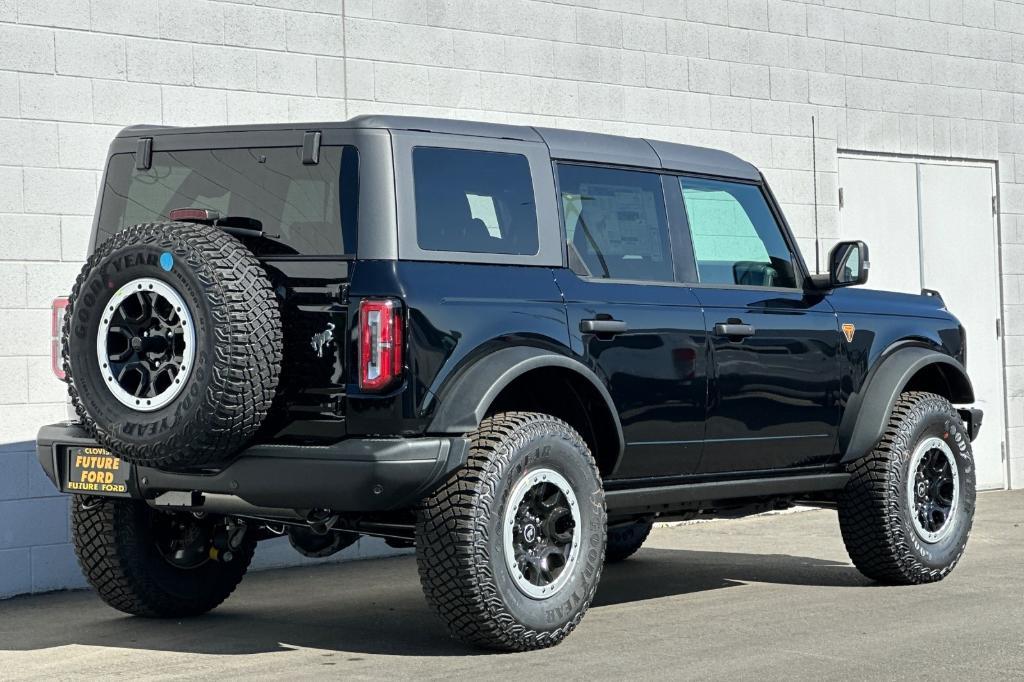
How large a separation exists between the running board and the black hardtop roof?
4.87 ft

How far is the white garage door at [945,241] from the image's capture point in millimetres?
13188

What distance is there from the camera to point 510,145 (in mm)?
7008

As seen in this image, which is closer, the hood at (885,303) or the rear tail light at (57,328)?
the rear tail light at (57,328)

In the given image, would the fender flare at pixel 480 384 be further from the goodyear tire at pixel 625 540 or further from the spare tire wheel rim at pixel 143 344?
the goodyear tire at pixel 625 540

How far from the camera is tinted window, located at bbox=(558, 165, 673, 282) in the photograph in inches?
284

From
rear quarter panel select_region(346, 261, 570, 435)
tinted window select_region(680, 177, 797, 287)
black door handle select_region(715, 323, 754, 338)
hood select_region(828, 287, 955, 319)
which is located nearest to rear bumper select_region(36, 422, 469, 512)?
rear quarter panel select_region(346, 261, 570, 435)

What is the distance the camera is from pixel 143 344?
621 centimetres

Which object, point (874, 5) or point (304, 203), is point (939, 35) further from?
point (304, 203)

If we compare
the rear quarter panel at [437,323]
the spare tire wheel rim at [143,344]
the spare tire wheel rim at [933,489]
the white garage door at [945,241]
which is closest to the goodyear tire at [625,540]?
the spare tire wheel rim at [933,489]

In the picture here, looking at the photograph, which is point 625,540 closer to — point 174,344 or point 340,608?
point 340,608

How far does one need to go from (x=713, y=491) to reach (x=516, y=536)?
1453 mm

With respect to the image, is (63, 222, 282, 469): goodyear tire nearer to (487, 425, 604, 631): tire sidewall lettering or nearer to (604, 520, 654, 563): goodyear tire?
(487, 425, 604, 631): tire sidewall lettering

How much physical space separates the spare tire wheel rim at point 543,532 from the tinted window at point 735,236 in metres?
1.53

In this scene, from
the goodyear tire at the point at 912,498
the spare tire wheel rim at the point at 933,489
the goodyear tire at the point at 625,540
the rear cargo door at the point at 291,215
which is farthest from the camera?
the goodyear tire at the point at 625,540
